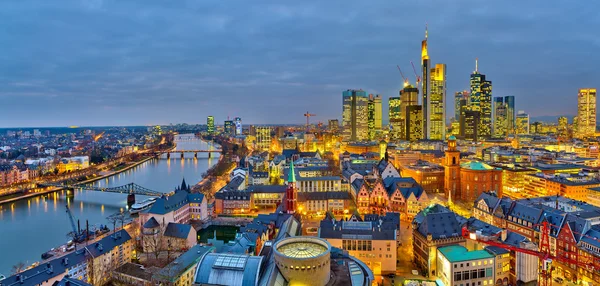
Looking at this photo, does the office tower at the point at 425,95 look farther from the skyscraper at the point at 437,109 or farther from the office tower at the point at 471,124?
the office tower at the point at 471,124

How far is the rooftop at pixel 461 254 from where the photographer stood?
13617mm

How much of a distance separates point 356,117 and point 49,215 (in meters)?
89.2

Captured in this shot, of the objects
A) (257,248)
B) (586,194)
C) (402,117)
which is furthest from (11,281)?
(402,117)

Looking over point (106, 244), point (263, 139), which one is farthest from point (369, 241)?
point (263, 139)

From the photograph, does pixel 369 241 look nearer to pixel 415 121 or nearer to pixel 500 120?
pixel 415 121

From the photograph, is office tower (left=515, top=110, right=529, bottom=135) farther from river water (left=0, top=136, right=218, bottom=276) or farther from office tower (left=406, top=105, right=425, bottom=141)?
river water (left=0, top=136, right=218, bottom=276)

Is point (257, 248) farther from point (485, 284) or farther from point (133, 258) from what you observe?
point (485, 284)

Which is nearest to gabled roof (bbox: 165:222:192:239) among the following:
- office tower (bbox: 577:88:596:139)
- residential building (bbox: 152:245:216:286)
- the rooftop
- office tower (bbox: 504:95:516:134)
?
residential building (bbox: 152:245:216:286)

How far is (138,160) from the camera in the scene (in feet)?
200

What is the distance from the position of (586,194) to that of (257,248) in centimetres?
2483

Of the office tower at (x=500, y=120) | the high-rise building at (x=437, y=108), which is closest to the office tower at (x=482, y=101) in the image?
the high-rise building at (x=437, y=108)

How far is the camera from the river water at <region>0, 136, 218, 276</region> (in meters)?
19.3

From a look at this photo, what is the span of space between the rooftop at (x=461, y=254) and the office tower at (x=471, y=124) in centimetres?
8025

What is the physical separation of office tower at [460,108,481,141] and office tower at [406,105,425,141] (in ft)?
37.1
